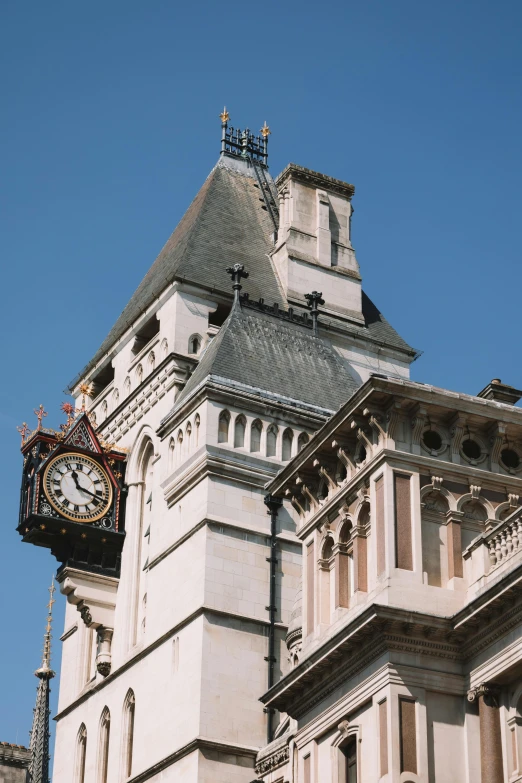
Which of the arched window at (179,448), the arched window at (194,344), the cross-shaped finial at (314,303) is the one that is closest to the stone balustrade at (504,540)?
the arched window at (179,448)

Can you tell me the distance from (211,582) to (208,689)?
2.85 m

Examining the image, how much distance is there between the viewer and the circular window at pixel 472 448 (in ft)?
114

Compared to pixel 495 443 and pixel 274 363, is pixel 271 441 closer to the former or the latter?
pixel 274 363

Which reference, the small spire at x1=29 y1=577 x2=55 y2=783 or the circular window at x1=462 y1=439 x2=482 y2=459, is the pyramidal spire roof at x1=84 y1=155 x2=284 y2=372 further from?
the circular window at x1=462 y1=439 x2=482 y2=459

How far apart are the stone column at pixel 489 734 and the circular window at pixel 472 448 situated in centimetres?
522

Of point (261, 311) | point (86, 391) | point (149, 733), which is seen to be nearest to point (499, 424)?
point (149, 733)

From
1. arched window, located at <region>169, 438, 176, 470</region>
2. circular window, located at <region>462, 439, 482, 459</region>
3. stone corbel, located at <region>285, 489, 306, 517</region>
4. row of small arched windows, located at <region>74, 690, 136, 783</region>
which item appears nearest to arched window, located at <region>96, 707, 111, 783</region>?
row of small arched windows, located at <region>74, 690, 136, 783</region>

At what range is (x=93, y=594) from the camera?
1973 inches

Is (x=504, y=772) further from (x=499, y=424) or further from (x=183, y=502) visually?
(x=183, y=502)

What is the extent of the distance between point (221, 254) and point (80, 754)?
1619 cm

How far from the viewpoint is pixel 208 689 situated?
42375 millimetres

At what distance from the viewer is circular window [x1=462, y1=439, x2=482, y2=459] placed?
114 ft

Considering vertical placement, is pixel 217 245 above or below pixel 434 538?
above

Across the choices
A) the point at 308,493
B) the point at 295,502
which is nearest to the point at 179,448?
the point at 295,502
